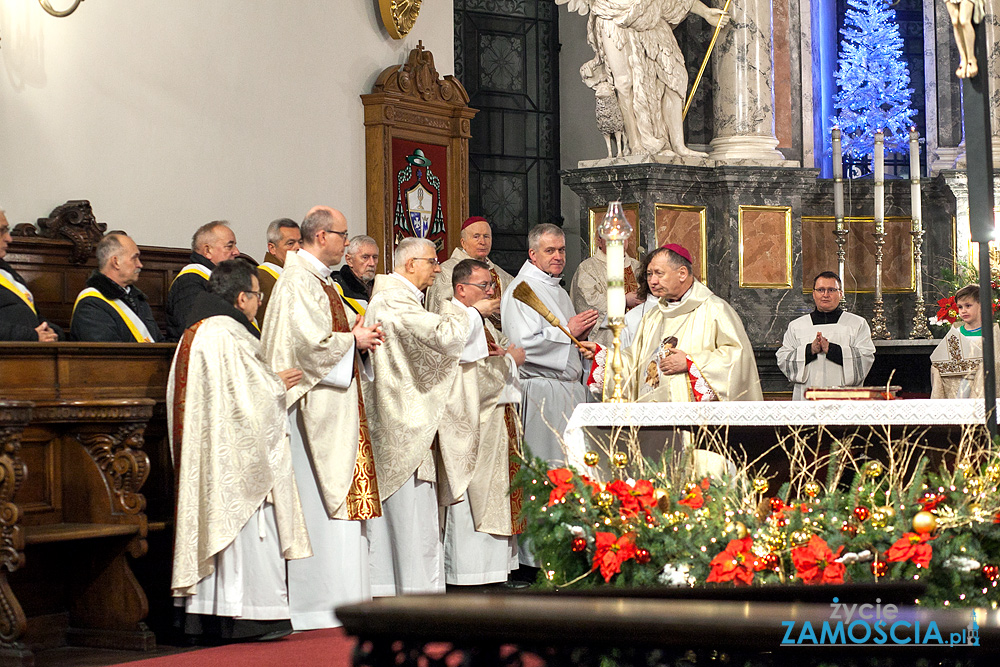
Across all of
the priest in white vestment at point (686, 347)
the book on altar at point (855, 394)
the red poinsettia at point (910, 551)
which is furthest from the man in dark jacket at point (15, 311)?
the red poinsettia at point (910, 551)

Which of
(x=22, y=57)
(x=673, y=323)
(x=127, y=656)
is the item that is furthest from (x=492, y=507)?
(x=22, y=57)

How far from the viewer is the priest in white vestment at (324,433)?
246 inches

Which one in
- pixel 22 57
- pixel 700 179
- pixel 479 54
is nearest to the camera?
pixel 22 57

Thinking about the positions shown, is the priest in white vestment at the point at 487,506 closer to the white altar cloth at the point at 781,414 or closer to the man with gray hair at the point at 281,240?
the man with gray hair at the point at 281,240

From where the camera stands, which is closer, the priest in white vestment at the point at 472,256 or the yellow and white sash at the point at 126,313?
the yellow and white sash at the point at 126,313

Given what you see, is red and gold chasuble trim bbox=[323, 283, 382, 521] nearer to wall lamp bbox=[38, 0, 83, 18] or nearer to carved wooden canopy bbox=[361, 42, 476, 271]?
wall lamp bbox=[38, 0, 83, 18]

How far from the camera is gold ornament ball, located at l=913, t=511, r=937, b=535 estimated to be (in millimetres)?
3756

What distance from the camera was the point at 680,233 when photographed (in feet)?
34.4

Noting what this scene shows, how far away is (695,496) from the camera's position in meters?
4.09

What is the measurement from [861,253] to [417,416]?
6025 mm

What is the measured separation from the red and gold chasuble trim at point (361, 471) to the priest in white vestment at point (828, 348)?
2.82 metres

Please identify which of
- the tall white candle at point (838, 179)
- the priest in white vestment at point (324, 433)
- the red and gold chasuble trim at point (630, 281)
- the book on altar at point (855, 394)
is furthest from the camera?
the tall white candle at point (838, 179)

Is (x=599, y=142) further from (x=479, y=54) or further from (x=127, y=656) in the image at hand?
(x=127, y=656)

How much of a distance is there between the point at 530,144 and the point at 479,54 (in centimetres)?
100
